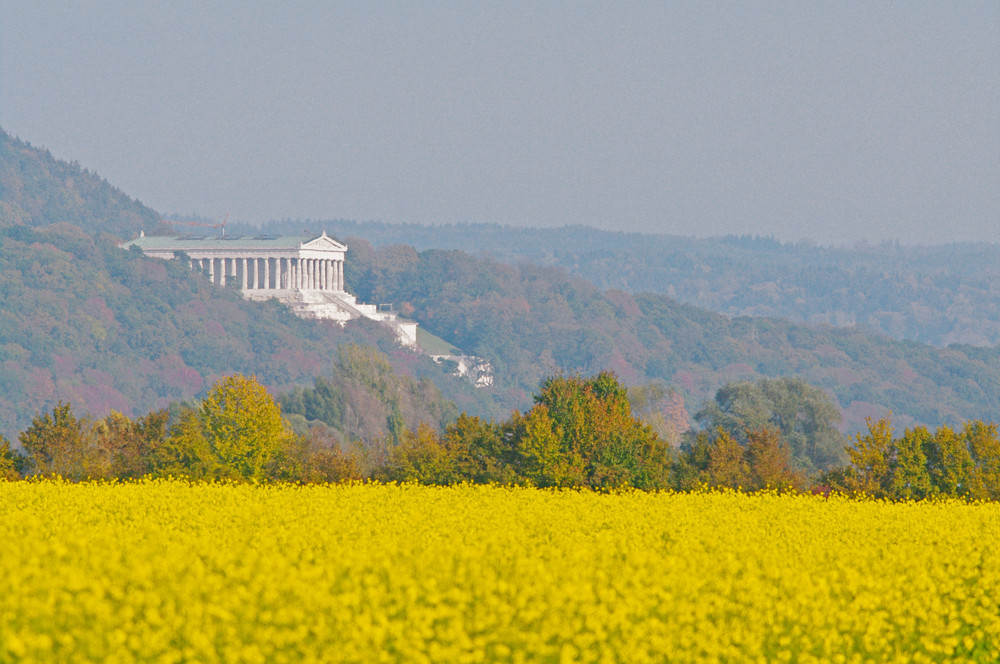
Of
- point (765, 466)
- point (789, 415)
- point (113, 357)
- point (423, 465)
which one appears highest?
point (423, 465)

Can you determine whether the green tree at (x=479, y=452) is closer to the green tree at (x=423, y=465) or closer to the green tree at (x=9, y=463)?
the green tree at (x=423, y=465)

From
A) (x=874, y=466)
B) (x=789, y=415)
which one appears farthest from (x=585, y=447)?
(x=789, y=415)

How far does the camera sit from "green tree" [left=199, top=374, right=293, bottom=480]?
3706 centimetres

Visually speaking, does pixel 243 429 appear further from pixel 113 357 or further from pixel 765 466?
pixel 113 357

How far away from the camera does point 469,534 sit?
16.8 meters

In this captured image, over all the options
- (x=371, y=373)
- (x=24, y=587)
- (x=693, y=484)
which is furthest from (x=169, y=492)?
(x=371, y=373)

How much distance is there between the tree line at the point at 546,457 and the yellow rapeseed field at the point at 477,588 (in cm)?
1480

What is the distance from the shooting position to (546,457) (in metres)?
36.8

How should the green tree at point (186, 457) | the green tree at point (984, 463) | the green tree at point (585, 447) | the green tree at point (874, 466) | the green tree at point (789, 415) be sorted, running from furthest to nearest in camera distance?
the green tree at point (789, 415) < the green tree at point (585, 447) < the green tree at point (186, 457) < the green tree at point (874, 466) < the green tree at point (984, 463)

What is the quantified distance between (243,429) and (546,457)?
383 inches

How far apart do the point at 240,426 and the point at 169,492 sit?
1564 cm

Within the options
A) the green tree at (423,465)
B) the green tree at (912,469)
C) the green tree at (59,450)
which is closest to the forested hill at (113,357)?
the green tree at (59,450)

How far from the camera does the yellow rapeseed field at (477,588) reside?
11.0 meters

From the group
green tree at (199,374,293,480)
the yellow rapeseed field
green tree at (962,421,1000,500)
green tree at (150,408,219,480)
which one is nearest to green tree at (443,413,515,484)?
green tree at (199,374,293,480)
